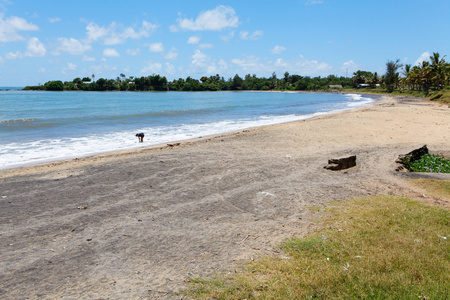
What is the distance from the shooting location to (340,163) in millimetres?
10734

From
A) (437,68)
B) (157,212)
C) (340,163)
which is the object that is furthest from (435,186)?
(437,68)

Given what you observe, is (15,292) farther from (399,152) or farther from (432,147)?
(432,147)

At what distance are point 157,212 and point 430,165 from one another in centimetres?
984

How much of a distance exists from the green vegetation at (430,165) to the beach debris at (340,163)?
217cm

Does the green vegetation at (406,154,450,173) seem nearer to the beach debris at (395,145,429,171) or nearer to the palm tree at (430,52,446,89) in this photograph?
the beach debris at (395,145,429,171)

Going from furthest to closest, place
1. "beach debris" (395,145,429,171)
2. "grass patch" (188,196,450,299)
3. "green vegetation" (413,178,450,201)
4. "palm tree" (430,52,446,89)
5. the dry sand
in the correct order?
"palm tree" (430,52,446,89), "beach debris" (395,145,429,171), "green vegetation" (413,178,450,201), the dry sand, "grass patch" (188,196,450,299)

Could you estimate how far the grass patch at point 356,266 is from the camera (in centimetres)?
384

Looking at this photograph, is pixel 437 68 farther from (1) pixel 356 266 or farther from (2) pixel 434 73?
(1) pixel 356 266

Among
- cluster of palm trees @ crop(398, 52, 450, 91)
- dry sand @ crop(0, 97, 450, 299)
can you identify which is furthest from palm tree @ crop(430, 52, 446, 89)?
dry sand @ crop(0, 97, 450, 299)

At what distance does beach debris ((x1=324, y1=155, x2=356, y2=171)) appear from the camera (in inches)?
419

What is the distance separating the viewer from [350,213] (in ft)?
22.0

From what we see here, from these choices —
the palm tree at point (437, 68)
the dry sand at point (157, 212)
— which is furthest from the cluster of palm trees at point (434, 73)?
the dry sand at point (157, 212)

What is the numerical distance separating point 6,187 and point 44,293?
6.41 metres

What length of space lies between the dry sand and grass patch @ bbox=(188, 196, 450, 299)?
0.48 m
